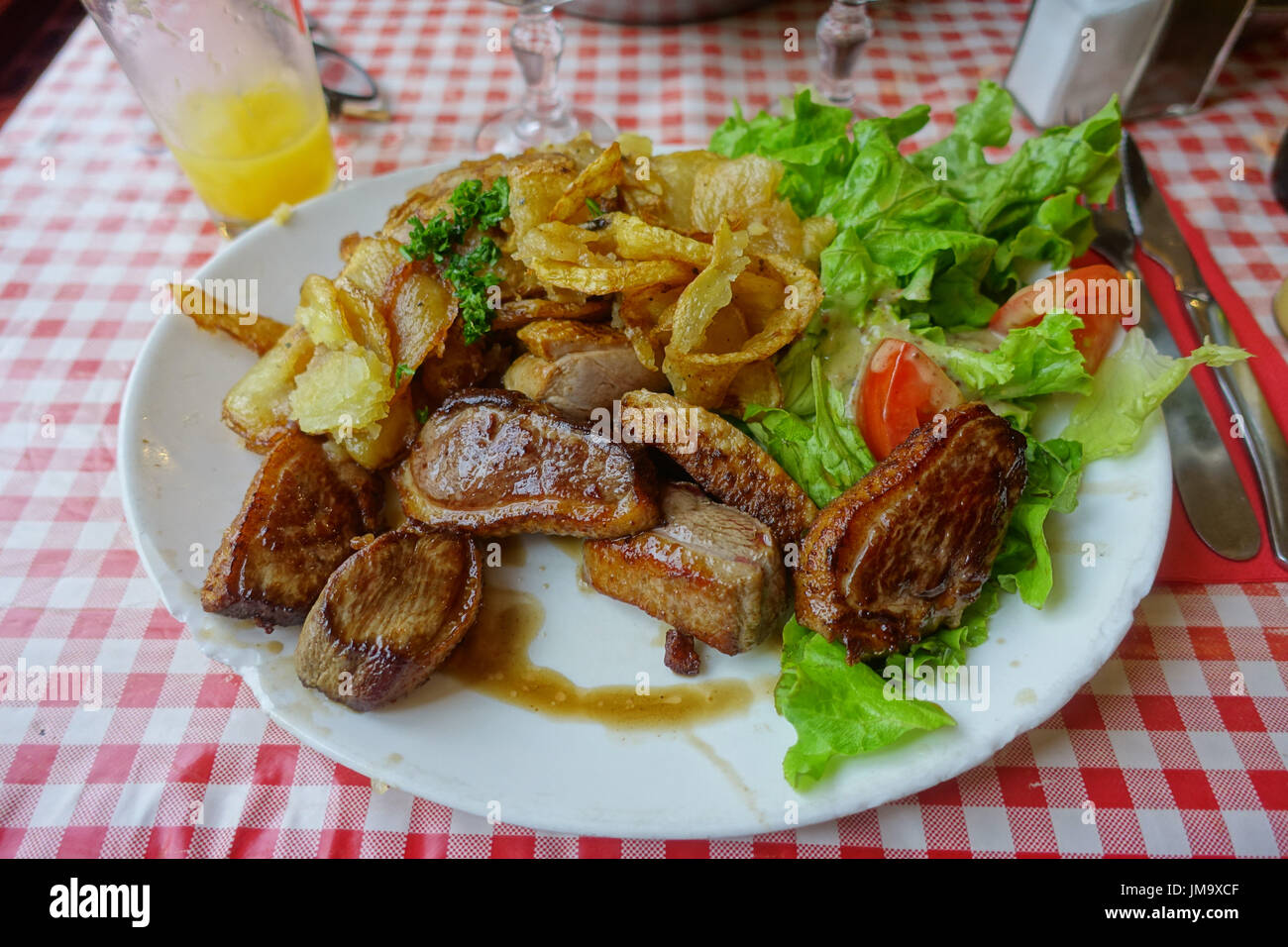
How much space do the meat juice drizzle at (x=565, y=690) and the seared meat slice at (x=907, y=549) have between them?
34cm

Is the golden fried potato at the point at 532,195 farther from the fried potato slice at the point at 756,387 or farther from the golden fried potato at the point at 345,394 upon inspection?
the fried potato slice at the point at 756,387

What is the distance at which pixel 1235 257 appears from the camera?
3840 millimetres

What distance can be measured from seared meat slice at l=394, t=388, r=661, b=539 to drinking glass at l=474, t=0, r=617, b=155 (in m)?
2.23

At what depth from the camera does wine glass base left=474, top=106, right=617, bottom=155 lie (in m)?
4.44

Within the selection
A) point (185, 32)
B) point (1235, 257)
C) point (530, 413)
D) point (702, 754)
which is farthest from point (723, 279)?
point (1235, 257)

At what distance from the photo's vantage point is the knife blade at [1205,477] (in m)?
2.75

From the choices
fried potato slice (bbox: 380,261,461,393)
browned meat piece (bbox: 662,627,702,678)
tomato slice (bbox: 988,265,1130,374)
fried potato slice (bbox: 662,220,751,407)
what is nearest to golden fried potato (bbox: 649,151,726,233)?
fried potato slice (bbox: 662,220,751,407)

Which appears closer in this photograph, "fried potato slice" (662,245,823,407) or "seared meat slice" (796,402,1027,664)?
"seared meat slice" (796,402,1027,664)

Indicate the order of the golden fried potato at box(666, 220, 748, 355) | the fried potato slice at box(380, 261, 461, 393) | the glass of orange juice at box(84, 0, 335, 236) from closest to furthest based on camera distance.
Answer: the golden fried potato at box(666, 220, 748, 355), the fried potato slice at box(380, 261, 461, 393), the glass of orange juice at box(84, 0, 335, 236)

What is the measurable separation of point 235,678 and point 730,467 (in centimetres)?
168

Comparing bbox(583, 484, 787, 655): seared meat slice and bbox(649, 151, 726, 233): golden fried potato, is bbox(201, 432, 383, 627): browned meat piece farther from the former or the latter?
bbox(649, 151, 726, 233): golden fried potato

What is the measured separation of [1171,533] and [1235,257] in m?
1.86

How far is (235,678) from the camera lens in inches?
102

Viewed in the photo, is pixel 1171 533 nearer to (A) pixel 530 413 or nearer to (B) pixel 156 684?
(A) pixel 530 413
